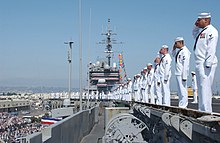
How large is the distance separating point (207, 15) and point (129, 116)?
242 inches

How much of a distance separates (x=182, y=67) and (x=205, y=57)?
192 centimetres

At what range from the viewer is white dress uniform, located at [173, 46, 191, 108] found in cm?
792

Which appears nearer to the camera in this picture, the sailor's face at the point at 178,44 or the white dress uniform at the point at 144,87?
the sailor's face at the point at 178,44

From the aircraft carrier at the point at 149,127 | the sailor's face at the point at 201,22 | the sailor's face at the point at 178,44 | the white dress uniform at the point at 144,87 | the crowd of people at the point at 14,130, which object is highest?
the sailor's face at the point at 201,22

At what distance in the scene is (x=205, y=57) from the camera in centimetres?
612

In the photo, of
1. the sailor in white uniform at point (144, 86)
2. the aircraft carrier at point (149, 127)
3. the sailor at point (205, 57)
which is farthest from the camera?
the sailor in white uniform at point (144, 86)

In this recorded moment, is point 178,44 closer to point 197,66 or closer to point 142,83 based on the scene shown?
point 197,66

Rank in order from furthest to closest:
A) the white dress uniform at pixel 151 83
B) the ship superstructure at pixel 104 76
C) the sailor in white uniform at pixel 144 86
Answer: the ship superstructure at pixel 104 76 < the sailor in white uniform at pixel 144 86 < the white dress uniform at pixel 151 83

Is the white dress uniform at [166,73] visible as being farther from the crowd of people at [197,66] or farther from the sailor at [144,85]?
the sailor at [144,85]

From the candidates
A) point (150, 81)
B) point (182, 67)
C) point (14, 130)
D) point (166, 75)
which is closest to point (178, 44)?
point (182, 67)

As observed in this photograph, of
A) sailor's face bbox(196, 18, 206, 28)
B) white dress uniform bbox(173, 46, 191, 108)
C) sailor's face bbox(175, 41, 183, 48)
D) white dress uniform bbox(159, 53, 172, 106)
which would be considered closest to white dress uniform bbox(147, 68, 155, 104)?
white dress uniform bbox(159, 53, 172, 106)

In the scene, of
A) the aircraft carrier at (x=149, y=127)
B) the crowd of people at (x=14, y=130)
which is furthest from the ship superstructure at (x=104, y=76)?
the aircraft carrier at (x=149, y=127)

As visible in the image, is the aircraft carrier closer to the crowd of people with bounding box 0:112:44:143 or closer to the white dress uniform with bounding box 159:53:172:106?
the white dress uniform with bounding box 159:53:172:106

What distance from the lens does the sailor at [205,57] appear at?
5.97m
